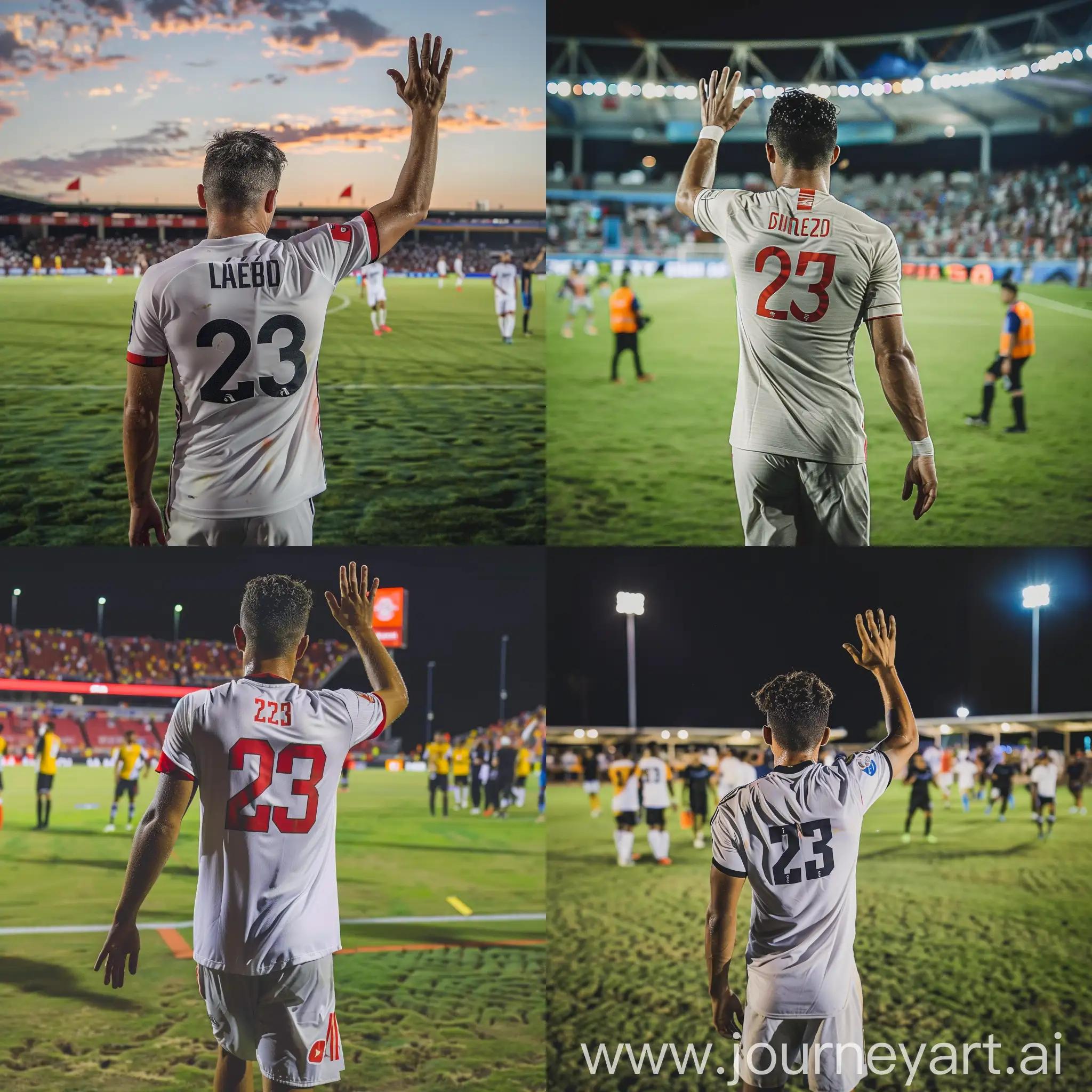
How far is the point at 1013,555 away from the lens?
690cm

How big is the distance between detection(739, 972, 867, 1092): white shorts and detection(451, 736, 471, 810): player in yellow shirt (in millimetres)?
2959

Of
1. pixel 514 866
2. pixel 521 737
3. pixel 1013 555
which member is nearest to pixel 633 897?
pixel 514 866

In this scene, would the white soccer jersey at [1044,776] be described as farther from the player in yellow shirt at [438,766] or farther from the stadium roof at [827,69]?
the stadium roof at [827,69]

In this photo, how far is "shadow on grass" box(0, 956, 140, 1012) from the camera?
19.1ft

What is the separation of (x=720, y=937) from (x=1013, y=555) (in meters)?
4.21

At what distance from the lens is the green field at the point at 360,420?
6766 millimetres

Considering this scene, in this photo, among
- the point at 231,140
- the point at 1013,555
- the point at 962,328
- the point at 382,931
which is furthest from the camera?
the point at 962,328

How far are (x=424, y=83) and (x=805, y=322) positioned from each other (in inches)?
66.4

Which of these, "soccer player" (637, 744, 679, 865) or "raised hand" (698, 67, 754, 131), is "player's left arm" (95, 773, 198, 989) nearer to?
"raised hand" (698, 67, 754, 131)

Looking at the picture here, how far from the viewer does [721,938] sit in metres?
3.72

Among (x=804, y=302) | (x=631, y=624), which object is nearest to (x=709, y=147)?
(x=804, y=302)

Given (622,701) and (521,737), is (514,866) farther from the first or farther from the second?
(622,701)

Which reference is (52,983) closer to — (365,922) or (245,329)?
(365,922)

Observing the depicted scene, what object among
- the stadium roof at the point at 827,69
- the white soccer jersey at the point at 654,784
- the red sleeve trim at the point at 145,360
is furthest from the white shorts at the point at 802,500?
the white soccer jersey at the point at 654,784
